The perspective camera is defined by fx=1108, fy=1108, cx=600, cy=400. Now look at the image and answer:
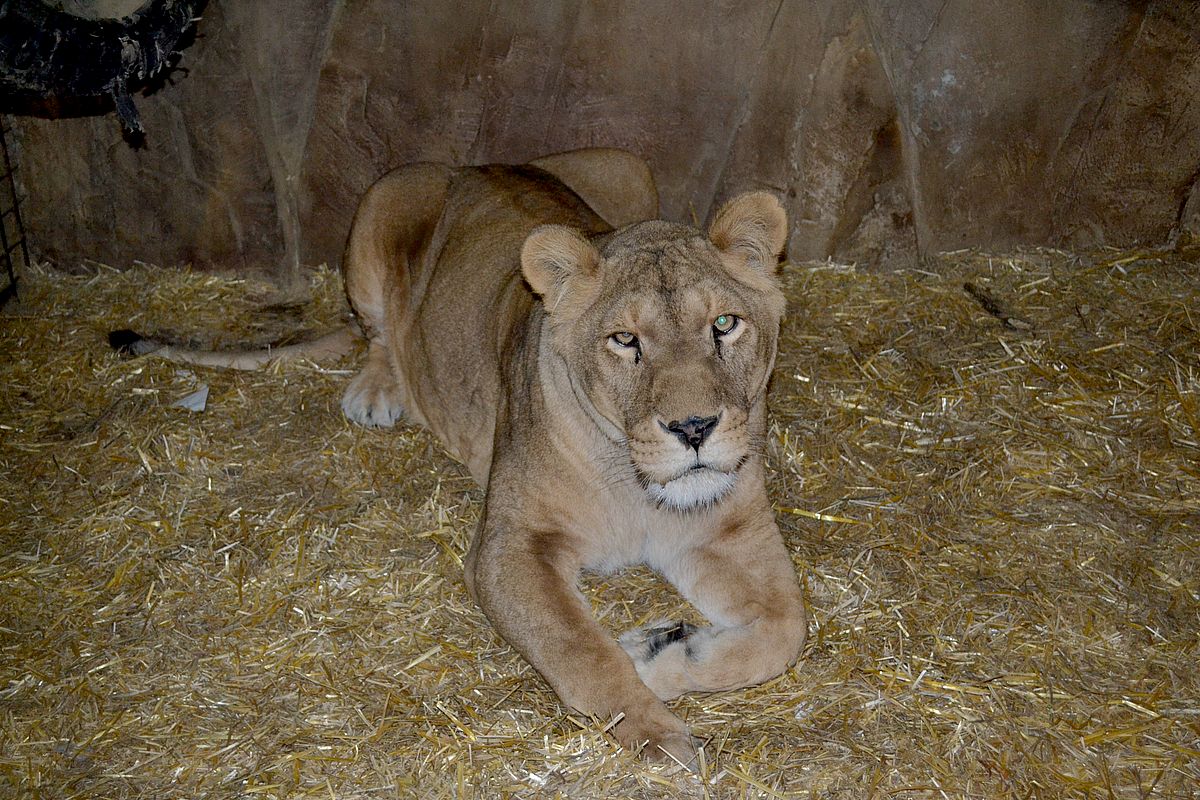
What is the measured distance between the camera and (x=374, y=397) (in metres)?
5.25

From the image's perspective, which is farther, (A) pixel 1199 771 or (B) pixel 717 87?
(B) pixel 717 87

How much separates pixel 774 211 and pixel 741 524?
1092 mm

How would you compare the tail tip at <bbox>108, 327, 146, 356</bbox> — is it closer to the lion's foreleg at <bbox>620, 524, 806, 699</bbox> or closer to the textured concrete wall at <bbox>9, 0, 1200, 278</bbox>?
the textured concrete wall at <bbox>9, 0, 1200, 278</bbox>

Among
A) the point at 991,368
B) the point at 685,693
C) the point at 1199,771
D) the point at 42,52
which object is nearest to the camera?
the point at 1199,771

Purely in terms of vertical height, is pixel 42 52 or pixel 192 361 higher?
pixel 42 52

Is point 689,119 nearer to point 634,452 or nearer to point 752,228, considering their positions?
point 752,228

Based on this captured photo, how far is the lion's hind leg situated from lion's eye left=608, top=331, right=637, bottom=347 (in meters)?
1.99

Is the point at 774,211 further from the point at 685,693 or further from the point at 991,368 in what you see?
the point at 991,368

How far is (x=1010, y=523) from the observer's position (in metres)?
4.38

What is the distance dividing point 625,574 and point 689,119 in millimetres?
2828

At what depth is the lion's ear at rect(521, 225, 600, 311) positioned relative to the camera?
357 centimetres

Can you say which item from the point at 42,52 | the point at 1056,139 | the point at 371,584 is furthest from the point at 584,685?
the point at 1056,139

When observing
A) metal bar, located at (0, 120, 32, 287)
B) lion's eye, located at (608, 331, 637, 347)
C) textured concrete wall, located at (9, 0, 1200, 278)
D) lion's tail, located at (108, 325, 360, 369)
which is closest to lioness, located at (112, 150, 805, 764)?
lion's eye, located at (608, 331, 637, 347)

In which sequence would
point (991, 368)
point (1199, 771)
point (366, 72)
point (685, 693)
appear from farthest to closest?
point (366, 72) → point (991, 368) → point (685, 693) → point (1199, 771)
